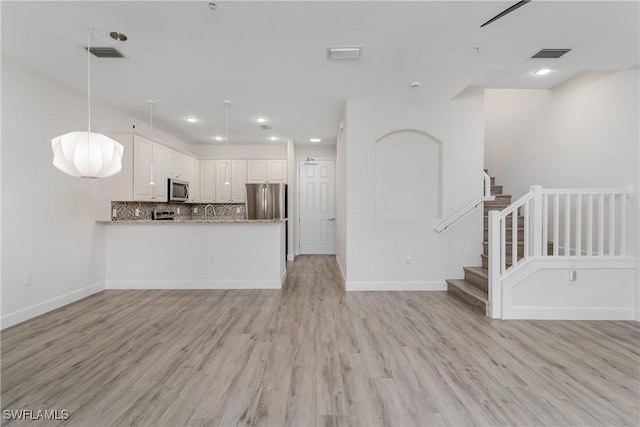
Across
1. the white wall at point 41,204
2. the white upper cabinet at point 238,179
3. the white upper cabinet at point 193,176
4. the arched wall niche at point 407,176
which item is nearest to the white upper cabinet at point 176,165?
the white upper cabinet at point 193,176

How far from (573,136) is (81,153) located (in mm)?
5774

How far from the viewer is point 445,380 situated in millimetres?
2041

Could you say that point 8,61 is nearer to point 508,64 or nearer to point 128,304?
point 128,304

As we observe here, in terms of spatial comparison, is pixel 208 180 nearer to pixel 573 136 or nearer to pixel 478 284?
pixel 478 284

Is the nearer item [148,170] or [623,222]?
[623,222]

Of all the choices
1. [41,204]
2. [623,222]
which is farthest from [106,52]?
[623,222]

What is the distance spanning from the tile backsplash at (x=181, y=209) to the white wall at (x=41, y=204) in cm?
62

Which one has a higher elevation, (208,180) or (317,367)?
(208,180)

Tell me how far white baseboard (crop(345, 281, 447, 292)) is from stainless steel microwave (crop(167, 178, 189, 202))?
12.2 ft

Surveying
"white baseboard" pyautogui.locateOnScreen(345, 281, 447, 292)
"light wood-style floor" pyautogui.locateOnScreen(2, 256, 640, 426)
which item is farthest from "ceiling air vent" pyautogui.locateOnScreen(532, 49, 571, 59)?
"white baseboard" pyautogui.locateOnScreen(345, 281, 447, 292)

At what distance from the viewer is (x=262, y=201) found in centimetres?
607

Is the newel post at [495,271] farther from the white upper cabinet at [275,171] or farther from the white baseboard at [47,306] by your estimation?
the white baseboard at [47,306]

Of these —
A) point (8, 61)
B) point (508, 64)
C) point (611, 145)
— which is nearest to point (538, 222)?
point (611, 145)

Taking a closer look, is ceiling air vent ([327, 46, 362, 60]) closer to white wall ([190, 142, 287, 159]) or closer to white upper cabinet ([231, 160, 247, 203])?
white wall ([190, 142, 287, 159])
